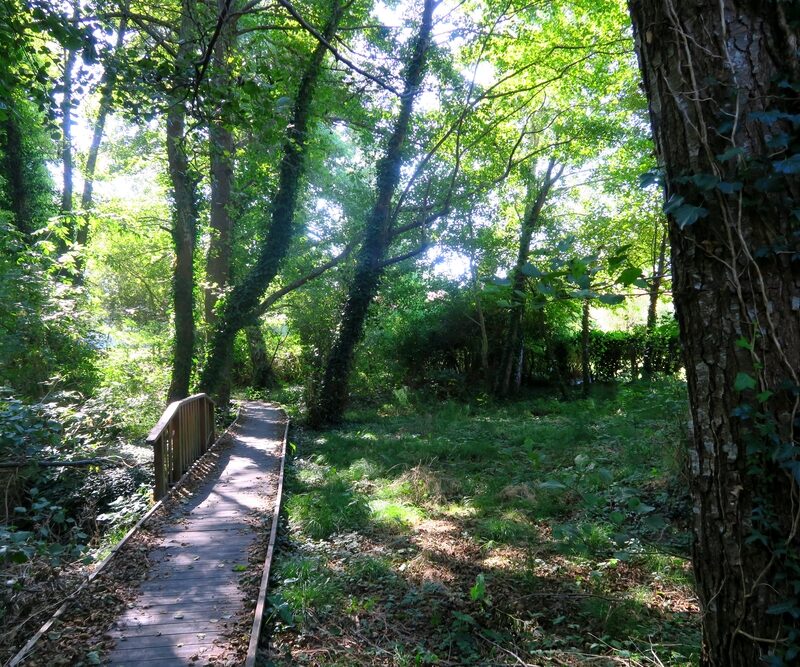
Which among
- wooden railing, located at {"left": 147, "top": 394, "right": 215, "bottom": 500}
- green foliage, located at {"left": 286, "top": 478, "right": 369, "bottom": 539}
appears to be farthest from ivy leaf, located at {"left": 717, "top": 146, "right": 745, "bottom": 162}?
wooden railing, located at {"left": 147, "top": 394, "right": 215, "bottom": 500}

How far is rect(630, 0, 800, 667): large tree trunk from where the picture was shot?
67.2 inches

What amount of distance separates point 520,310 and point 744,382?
14.2 metres

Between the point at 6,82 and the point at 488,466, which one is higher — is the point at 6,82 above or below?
above

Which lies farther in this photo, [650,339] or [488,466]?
[650,339]

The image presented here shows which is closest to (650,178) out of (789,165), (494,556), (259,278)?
(789,165)

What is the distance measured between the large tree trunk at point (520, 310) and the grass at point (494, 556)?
7424 mm

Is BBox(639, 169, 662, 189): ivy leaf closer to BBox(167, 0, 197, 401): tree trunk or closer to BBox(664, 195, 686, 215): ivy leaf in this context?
BBox(664, 195, 686, 215): ivy leaf

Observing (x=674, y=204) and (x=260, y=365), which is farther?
(x=260, y=365)

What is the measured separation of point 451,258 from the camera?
16.7 meters

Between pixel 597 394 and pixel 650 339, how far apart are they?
2.60 m

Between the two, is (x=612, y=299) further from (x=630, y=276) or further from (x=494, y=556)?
(x=494, y=556)

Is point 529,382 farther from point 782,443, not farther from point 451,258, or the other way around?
point 782,443

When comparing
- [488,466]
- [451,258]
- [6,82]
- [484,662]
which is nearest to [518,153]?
[451,258]

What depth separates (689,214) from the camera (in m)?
1.78
